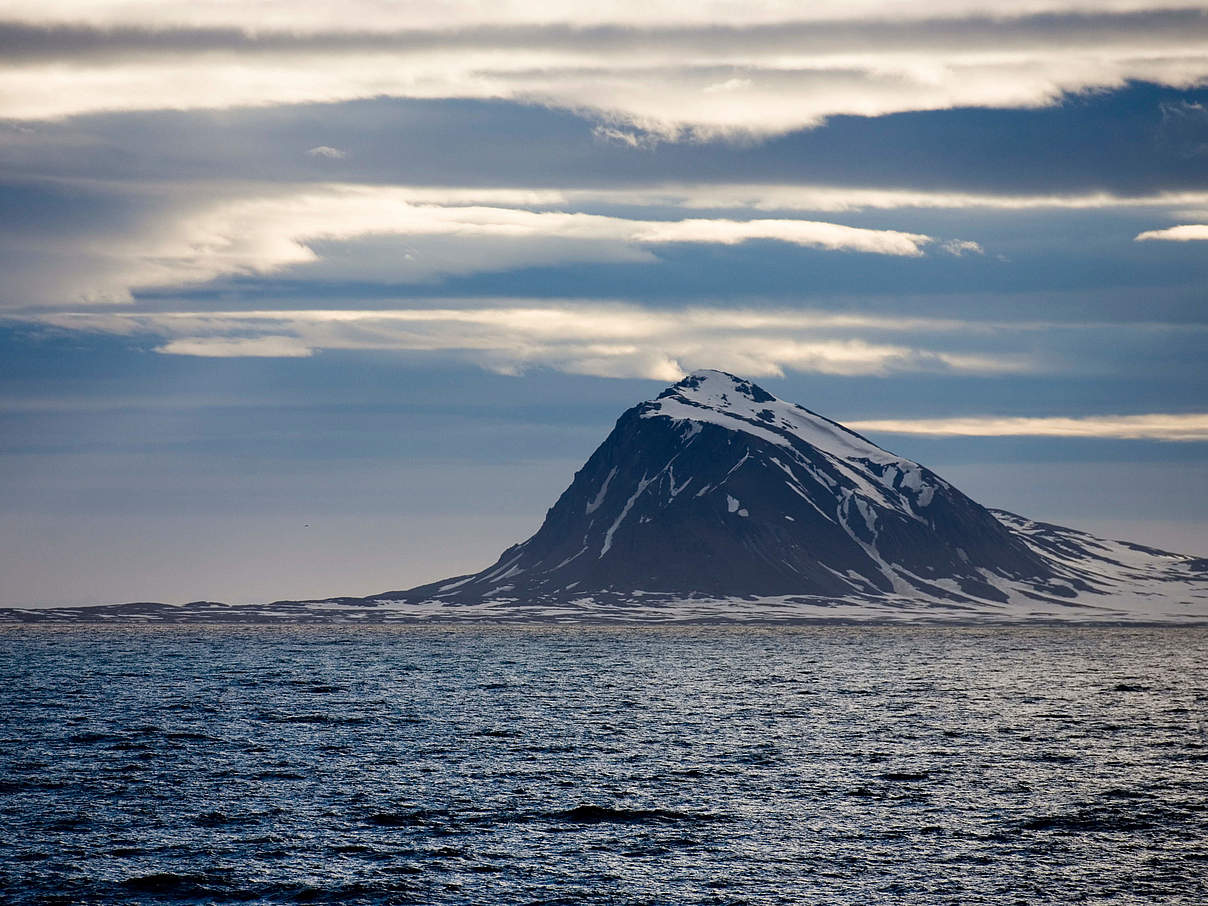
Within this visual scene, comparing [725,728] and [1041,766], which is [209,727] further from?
[1041,766]

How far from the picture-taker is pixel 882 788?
3120 inches

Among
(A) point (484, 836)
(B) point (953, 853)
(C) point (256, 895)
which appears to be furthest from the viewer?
(A) point (484, 836)

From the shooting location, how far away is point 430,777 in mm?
83750

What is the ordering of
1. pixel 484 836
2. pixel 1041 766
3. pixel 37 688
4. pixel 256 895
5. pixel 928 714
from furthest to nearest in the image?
1. pixel 37 688
2. pixel 928 714
3. pixel 1041 766
4. pixel 484 836
5. pixel 256 895

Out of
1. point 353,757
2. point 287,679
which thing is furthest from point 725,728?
point 287,679

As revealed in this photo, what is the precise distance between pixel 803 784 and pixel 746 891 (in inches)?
1114

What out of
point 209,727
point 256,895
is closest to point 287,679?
point 209,727

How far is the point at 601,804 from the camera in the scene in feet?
241

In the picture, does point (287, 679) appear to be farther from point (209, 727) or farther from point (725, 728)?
point (725, 728)

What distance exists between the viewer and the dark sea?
54.8 meters

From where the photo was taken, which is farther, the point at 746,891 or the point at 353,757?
the point at 353,757

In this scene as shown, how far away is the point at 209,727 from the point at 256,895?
65.0 metres

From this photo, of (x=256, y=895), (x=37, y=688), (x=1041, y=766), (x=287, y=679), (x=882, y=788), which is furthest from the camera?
(x=287, y=679)

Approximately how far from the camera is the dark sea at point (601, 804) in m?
54.8
